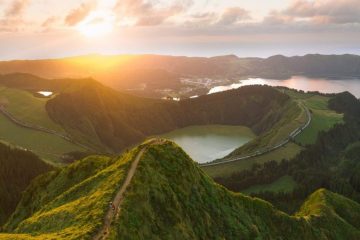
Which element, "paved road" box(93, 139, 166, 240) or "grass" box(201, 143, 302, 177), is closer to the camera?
"paved road" box(93, 139, 166, 240)

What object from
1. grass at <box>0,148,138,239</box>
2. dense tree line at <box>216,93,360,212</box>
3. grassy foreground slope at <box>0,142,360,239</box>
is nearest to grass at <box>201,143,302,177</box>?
dense tree line at <box>216,93,360,212</box>

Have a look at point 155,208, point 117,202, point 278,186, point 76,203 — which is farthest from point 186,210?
point 278,186

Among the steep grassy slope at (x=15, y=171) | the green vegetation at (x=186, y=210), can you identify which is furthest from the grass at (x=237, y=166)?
the green vegetation at (x=186, y=210)

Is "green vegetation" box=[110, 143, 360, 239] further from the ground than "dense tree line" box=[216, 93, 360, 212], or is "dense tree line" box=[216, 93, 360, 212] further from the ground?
"green vegetation" box=[110, 143, 360, 239]

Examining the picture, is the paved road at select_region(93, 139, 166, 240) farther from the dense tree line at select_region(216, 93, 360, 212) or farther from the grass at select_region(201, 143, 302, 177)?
the grass at select_region(201, 143, 302, 177)

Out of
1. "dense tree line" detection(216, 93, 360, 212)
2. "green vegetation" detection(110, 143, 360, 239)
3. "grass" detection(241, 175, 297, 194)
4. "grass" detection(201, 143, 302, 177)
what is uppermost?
"green vegetation" detection(110, 143, 360, 239)

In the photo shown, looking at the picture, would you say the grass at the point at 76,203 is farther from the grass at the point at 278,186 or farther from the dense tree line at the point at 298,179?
the grass at the point at 278,186

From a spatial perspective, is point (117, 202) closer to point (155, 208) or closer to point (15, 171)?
point (155, 208)
